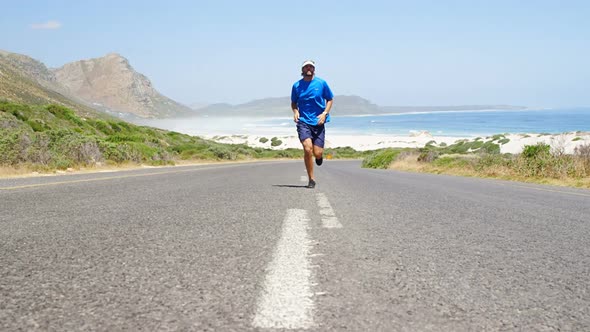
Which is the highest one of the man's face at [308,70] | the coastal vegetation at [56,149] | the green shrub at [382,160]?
the man's face at [308,70]

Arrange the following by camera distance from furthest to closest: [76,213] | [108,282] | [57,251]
→ [76,213] < [57,251] < [108,282]

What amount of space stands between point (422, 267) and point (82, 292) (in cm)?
186

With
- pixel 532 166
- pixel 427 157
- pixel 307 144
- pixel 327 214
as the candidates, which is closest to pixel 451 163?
pixel 427 157

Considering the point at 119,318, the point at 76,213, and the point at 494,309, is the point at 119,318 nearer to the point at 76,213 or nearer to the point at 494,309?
the point at 494,309

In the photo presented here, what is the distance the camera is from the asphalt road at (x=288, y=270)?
6.94 ft

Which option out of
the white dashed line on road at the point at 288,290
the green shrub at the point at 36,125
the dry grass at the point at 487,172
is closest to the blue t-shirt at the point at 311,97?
the white dashed line on road at the point at 288,290

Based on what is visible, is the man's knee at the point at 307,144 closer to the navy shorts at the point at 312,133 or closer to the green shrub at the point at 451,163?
the navy shorts at the point at 312,133

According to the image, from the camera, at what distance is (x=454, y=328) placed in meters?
2.04

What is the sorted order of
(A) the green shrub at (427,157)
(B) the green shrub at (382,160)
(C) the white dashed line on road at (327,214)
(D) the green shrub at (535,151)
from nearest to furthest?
(C) the white dashed line on road at (327,214), (D) the green shrub at (535,151), (A) the green shrub at (427,157), (B) the green shrub at (382,160)

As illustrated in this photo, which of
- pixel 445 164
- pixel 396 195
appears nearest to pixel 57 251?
pixel 396 195

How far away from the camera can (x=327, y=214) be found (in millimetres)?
5379

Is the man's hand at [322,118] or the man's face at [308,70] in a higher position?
the man's face at [308,70]

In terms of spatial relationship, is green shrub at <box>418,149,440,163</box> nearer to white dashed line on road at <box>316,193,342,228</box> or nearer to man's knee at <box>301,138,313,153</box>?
man's knee at <box>301,138,313,153</box>

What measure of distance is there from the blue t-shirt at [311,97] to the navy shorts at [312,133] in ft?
0.28
